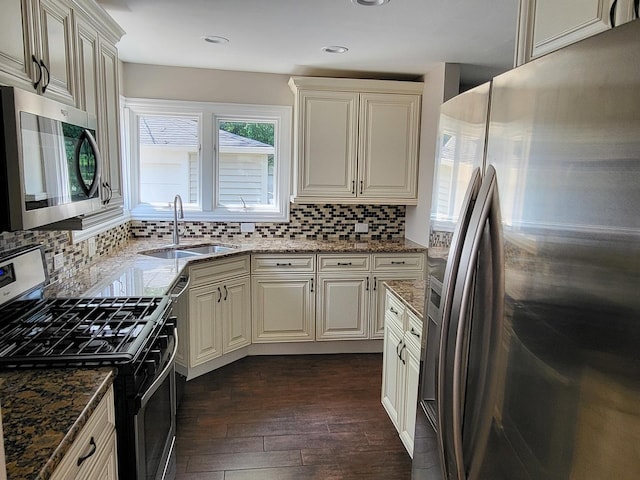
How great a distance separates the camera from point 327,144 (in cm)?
382

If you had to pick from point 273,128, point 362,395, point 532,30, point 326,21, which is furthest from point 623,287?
point 273,128

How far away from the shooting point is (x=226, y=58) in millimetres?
3492

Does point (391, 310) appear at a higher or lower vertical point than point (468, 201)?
lower

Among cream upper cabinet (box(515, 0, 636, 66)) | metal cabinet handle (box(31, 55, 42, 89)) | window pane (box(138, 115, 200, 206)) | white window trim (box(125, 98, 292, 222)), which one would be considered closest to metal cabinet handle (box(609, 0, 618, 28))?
cream upper cabinet (box(515, 0, 636, 66))

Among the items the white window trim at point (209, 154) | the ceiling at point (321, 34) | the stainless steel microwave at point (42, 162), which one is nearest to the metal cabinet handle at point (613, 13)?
the ceiling at point (321, 34)

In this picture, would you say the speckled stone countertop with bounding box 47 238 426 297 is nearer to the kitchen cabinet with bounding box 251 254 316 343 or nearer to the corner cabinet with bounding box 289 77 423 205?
the kitchen cabinet with bounding box 251 254 316 343

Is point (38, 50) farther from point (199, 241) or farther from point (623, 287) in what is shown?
point (199, 241)

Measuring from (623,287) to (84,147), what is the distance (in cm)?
183

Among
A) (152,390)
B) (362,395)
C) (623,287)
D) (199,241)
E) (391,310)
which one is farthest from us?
(199,241)

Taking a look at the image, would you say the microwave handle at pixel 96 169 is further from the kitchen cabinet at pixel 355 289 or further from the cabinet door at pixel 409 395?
the kitchen cabinet at pixel 355 289

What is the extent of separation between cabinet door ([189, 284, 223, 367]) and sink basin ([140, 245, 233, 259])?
39 centimetres

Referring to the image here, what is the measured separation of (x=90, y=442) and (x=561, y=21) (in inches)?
65.9

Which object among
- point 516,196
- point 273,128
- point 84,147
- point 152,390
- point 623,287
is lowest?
point 152,390

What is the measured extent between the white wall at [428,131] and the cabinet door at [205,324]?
1.79 m
